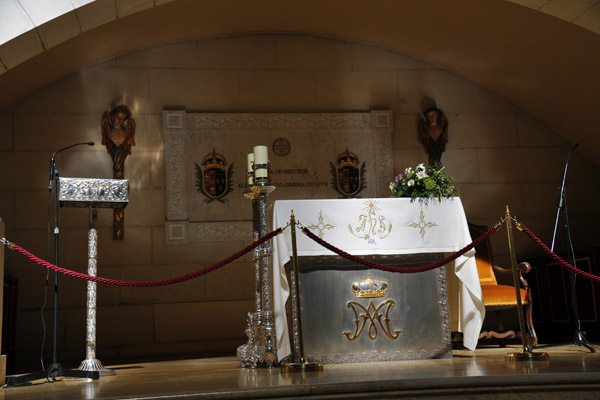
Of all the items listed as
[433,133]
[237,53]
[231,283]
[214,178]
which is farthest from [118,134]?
[433,133]

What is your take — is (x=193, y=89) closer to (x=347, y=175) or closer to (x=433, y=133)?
(x=347, y=175)

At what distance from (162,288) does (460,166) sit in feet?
12.9

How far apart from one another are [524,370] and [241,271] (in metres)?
4.43

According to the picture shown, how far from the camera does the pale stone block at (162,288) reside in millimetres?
7305

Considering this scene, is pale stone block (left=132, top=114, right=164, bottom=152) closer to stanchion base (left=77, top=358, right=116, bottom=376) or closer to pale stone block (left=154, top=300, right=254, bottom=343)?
pale stone block (left=154, top=300, right=254, bottom=343)

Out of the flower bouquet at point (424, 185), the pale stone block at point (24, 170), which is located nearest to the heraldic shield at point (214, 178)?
the pale stone block at point (24, 170)

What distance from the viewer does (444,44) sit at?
786 centimetres

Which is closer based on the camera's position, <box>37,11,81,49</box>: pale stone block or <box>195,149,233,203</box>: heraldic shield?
<box>37,11,81,49</box>: pale stone block

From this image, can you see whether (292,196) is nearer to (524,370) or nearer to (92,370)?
(92,370)

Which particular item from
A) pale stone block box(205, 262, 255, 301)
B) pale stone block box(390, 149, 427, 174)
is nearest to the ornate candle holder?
pale stone block box(205, 262, 255, 301)

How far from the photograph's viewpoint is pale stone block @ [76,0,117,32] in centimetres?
574

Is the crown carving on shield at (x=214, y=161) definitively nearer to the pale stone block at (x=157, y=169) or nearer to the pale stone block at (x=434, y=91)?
the pale stone block at (x=157, y=169)

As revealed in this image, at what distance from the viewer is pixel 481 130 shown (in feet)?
27.2

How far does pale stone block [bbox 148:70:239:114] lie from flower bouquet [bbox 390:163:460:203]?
11.4 feet
